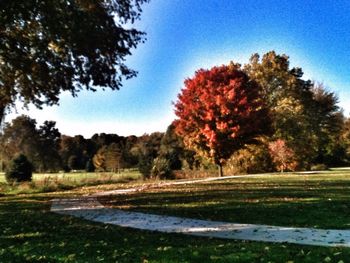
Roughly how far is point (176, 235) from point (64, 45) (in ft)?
29.5

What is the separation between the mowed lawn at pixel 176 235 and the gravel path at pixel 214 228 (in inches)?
21.2

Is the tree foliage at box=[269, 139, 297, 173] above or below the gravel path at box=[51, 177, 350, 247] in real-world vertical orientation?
above

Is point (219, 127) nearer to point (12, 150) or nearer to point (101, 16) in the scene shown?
point (101, 16)

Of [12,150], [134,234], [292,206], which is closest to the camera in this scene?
[134,234]

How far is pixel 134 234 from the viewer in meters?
9.55

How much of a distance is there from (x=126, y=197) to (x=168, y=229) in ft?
25.1

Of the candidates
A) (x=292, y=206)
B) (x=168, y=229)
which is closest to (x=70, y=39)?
(x=168, y=229)

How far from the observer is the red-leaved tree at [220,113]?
109ft

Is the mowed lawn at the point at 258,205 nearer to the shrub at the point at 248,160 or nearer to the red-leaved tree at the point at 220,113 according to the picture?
the red-leaved tree at the point at 220,113

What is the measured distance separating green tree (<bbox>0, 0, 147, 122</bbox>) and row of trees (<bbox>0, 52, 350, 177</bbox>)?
16.0 metres

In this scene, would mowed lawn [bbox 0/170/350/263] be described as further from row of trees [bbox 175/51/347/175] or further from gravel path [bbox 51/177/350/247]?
row of trees [bbox 175/51/347/175]

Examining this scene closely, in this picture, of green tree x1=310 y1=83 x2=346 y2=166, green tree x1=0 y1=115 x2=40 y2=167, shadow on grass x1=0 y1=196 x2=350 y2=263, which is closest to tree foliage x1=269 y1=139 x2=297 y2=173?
green tree x1=310 y1=83 x2=346 y2=166

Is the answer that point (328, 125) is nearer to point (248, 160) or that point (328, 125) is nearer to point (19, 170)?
point (248, 160)

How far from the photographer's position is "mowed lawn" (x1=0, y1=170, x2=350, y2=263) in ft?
23.0
